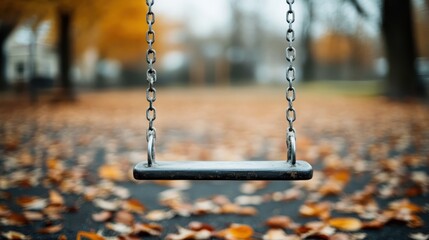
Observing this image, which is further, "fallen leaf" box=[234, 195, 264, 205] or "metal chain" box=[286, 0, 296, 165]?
"fallen leaf" box=[234, 195, 264, 205]

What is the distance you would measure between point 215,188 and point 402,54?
941cm

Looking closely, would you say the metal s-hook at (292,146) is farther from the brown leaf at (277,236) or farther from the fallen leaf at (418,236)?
the fallen leaf at (418,236)

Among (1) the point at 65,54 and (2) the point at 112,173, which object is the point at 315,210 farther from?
(1) the point at 65,54

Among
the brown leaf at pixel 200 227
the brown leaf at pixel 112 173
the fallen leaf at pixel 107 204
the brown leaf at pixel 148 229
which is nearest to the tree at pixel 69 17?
the brown leaf at pixel 112 173

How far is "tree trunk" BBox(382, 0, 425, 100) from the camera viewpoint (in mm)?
10750

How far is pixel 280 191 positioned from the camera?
3438 millimetres

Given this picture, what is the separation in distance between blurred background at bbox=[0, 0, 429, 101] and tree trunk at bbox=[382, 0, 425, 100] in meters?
0.03

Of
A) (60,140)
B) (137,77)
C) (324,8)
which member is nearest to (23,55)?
(137,77)

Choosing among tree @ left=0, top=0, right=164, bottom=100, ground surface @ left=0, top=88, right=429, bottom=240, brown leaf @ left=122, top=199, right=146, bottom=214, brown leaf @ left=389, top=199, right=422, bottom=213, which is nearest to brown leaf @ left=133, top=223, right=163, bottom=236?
ground surface @ left=0, top=88, right=429, bottom=240

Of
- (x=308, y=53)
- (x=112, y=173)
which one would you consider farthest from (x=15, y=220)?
(x=308, y=53)

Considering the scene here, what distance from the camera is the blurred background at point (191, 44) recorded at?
1113 cm

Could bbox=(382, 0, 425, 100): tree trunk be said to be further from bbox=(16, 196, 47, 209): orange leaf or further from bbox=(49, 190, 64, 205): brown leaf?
bbox=(16, 196, 47, 209): orange leaf

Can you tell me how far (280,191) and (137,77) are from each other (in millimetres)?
26920

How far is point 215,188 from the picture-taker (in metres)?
3.60
